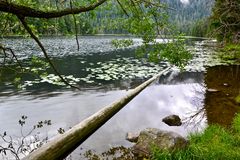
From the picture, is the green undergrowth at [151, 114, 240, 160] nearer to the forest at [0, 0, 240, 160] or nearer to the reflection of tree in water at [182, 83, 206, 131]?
the forest at [0, 0, 240, 160]

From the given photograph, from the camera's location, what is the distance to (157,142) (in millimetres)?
10008

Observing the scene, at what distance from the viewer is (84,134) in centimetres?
1103

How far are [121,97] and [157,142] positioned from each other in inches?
253

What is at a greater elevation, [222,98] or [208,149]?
[208,149]

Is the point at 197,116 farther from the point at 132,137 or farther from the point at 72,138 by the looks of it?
the point at 72,138

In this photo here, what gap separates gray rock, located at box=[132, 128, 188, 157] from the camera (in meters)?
9.52

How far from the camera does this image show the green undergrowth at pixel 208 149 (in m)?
8.30

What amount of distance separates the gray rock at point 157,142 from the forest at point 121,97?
0.04m

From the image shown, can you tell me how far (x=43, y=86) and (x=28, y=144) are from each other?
11.3 metres

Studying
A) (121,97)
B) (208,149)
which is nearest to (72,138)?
(208,149)

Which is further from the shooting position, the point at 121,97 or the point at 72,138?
the point at 121,97

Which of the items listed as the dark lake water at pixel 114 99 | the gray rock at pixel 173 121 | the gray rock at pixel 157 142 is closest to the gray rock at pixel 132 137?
the dark lake water at pixel 114 99

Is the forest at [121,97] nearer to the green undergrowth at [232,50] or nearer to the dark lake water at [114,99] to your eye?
the dark lake water at [114,99]

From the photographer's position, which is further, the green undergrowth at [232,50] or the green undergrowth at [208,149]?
the green undergrowth at [232,50]
